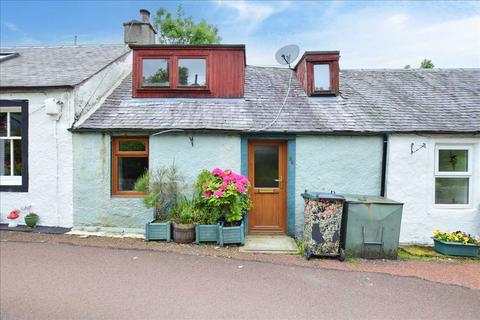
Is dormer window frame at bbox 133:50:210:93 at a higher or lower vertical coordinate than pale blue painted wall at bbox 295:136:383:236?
higher

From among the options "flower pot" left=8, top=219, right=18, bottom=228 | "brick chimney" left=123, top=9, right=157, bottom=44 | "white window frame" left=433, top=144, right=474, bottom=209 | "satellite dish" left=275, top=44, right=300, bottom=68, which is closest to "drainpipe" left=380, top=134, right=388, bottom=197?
"white window frame" left=433, top=144, right=474, bottom=209

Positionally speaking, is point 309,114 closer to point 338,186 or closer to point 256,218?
point 338,186

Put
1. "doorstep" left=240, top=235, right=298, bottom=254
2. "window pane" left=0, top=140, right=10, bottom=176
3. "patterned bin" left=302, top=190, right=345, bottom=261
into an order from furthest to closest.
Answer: "window pane" left=0, top=140, right=10, bottom=176, "doorstep" left=240, top=235, right=298, bottom=254, "patterned bin" left=302, top=190, right=345, bottom=261

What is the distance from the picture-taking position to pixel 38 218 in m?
8.03

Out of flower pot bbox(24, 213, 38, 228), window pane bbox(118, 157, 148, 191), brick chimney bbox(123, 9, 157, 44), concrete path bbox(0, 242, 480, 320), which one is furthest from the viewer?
brick chimney bbox(123, 9, 157, 44)

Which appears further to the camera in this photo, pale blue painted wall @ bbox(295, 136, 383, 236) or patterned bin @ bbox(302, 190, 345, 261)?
pale blue painted wall @ bbox(295, 136, 383, 236)

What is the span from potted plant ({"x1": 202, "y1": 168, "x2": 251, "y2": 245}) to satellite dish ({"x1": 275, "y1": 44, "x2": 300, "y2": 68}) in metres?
5.25

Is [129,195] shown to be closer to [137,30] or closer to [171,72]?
[171,72]

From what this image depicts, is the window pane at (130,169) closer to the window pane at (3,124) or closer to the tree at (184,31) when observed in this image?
the window pane at (3,124)

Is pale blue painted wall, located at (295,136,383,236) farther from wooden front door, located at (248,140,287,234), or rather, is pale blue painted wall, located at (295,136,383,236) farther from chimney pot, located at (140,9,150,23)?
chimney pot, located at (140,9,150,23)

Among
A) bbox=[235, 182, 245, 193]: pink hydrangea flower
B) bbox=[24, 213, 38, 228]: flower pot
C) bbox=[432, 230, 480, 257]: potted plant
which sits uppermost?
bbox=[235, 182, 245, 193]: pink hydrangea flower

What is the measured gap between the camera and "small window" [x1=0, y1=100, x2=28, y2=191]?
8.09 metres

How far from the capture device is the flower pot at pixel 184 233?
7.10 meters

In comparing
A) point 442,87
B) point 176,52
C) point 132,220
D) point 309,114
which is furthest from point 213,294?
point 442,87
